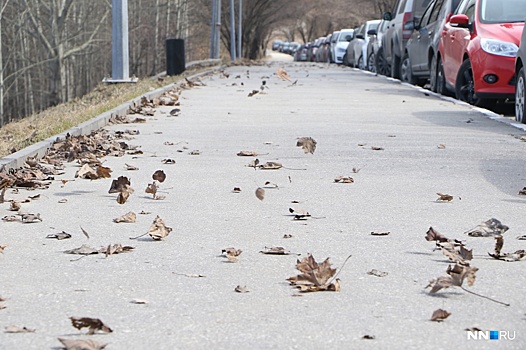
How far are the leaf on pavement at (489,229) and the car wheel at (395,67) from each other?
19.5 metres

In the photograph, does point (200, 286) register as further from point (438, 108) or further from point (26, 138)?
point (438, 108)

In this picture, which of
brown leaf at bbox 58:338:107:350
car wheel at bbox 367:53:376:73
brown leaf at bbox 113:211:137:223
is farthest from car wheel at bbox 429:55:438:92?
brown leaf at bbox 58:338:107:350

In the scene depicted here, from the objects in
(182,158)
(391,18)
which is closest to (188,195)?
(182,158)

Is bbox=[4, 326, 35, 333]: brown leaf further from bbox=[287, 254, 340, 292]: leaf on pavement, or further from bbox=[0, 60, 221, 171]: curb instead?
bbox=[0, 60, 221, 171]: curb

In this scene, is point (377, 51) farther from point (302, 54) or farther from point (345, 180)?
point (302, 54)

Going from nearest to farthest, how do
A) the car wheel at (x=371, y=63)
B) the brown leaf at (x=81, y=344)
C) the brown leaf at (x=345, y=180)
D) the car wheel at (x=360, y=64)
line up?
the brown leaf at (x=81, y=344), the brown leaf at (x=345, y=180), the car wheel at (x=371, y=63), the car wheel at (x=360, y=64)

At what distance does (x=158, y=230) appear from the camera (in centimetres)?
597

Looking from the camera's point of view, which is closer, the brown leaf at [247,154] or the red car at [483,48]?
the brown leaf at [247,154]

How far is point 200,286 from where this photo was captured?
4.79 m

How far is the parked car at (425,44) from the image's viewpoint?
18188mm

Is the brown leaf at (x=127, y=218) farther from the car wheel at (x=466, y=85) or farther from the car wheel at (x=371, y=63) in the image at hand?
the car wheel at (x=371, y=63)

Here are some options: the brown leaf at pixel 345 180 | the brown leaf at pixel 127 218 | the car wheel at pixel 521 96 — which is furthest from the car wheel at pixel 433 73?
the brown leaf at pixel 127 218

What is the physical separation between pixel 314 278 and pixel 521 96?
7.89m

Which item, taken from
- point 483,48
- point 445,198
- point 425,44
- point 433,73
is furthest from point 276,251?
point 425,44
